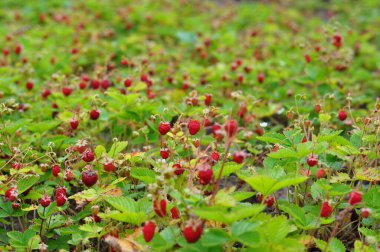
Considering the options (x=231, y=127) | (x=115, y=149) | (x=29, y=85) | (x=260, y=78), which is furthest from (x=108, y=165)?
(x=260, y=78)

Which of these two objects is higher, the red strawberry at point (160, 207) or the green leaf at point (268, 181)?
the green leaf at point (268, 181)

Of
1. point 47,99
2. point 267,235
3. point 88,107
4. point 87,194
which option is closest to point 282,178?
point 267,235

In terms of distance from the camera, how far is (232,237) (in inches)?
Result: 81.7

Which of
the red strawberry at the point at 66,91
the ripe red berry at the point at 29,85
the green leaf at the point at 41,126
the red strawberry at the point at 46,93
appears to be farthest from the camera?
the ripe red berry at the point at 29,85

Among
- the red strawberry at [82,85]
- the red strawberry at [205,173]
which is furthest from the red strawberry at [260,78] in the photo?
the red strawberry at [205,173]

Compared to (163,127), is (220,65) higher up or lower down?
lower down

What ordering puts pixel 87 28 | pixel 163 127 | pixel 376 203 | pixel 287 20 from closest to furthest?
pixel 376 203
pixel 163 127
pixel 87 28
pixel 287 20

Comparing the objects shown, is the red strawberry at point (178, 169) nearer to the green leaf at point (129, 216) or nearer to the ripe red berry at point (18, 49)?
the green leaf at point (129, 216)

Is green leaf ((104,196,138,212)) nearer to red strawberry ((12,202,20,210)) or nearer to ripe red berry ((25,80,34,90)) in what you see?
red strawberry ((12,202,20,210))

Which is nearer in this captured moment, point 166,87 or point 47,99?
point 47,99

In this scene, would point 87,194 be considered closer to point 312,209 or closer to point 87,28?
point 312,209

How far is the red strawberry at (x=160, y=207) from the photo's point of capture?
218 centimetres

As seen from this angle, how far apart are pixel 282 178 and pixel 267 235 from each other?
281 millimetres

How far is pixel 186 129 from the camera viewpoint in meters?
2.91
